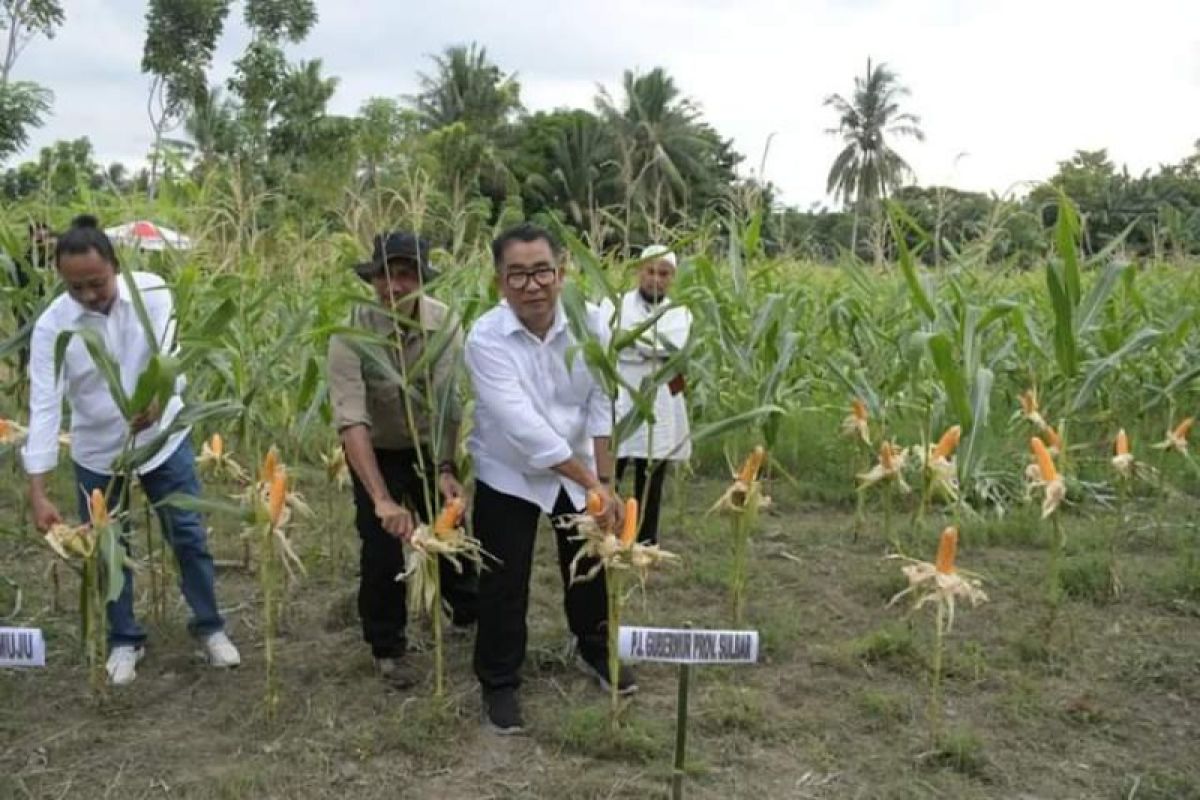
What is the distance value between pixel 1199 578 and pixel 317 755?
140 inches

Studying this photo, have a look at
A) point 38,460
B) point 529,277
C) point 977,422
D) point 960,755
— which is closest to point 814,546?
point 960,755

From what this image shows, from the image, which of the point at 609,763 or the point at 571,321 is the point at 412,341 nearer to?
the point at 571,321

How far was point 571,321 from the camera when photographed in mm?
2816

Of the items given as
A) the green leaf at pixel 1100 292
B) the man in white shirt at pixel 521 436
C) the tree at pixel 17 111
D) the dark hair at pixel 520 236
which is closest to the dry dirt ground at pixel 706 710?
the man in white shirt at pixel 521 436

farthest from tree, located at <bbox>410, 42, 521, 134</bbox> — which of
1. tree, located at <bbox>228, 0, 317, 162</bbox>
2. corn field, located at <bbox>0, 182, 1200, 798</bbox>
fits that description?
corn field, located at <bbox>0, 182, 1200, 798</bbox>

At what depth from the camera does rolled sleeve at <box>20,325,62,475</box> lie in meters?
2.97

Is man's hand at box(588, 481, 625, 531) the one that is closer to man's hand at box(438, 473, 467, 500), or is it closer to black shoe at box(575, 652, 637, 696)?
man's hand at box(438, 473, 467, 500)

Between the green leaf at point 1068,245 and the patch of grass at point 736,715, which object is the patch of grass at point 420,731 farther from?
the green leaf at point 1068,245

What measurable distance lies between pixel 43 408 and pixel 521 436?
4.61 feet

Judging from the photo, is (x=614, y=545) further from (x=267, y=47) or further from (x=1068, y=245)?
(x=267, y=47)

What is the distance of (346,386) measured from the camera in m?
3.08

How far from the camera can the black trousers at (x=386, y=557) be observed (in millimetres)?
3305

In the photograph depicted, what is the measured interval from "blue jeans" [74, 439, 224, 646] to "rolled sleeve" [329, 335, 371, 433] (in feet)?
2.12

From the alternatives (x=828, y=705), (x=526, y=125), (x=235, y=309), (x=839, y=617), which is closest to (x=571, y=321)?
(x=235, y=309)
